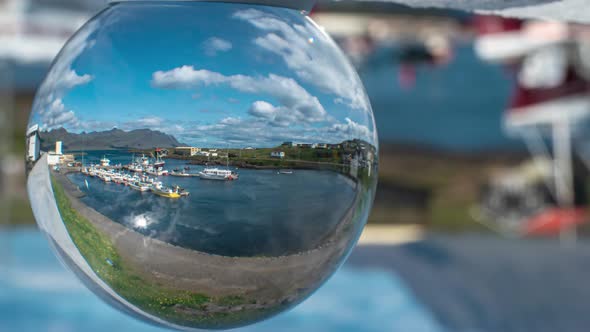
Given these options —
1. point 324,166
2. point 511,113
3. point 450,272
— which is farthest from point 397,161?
point 324,166

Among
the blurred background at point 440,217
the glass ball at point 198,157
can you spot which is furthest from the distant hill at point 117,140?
the blurred background at point 440,217

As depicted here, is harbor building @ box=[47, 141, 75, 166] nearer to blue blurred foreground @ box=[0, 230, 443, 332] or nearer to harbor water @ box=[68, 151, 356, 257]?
harbor water @ box=[68, 151, 356, 257]

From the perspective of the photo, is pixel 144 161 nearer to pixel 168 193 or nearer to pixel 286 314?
pixel 168 193

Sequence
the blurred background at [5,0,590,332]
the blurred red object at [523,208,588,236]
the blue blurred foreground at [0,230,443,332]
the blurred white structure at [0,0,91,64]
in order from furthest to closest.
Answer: the blurred red object at [523,208,588,236], the blurred white structure at [0,0,91,64], the blurred background at [5,0,590,332], the blue blurred foreground at [0,230,443,332]

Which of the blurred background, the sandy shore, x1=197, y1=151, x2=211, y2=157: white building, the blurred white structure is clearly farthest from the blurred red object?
x1=197, y1=151, x2=211, y2=157: white building

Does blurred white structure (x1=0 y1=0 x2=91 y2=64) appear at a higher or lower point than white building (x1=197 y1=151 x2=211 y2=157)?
higher

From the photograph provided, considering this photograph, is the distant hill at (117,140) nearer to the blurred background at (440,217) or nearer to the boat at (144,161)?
the boat at (144,161)

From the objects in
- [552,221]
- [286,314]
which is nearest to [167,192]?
[286,314]

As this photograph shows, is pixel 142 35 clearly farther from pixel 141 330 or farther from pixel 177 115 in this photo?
pixel 141 330

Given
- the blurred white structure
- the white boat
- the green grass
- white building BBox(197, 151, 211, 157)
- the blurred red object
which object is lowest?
the blurred red object
